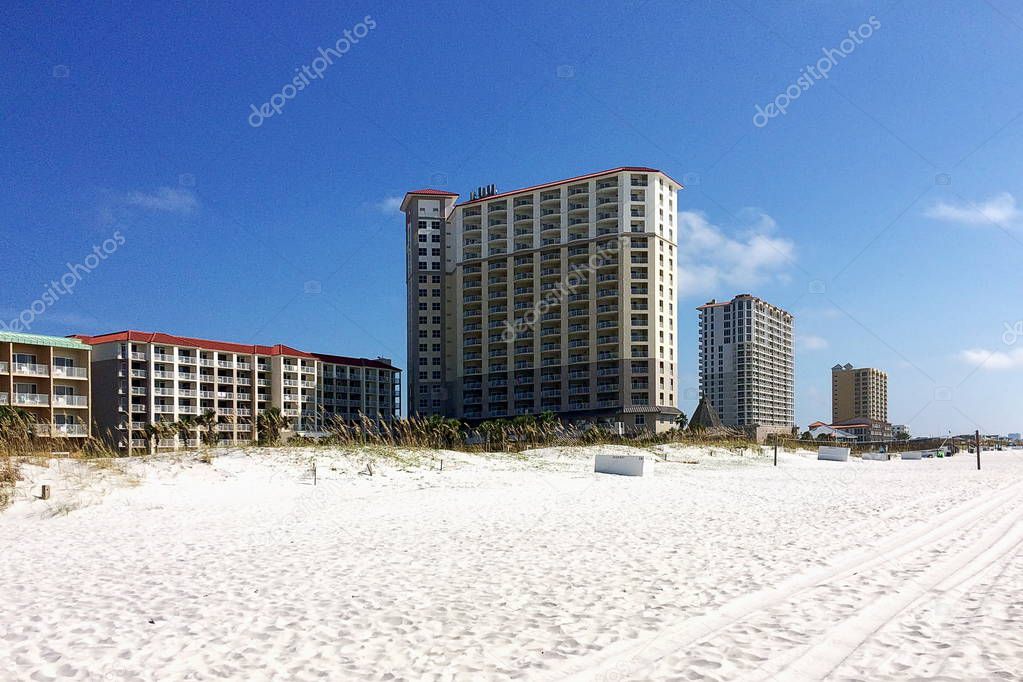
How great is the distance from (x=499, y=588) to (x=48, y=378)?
6387 cm

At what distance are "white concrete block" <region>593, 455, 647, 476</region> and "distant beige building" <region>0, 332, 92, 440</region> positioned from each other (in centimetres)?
4721

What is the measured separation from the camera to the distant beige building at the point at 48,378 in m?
54.3

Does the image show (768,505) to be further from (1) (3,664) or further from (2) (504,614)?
(1) (3,664)

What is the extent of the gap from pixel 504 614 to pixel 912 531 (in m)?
8.26

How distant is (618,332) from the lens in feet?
254

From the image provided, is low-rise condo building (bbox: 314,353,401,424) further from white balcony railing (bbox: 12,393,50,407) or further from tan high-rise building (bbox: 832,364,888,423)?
tan high-rise building (bbox: 832,364,888,423)

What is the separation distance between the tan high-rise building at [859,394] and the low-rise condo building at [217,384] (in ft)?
500

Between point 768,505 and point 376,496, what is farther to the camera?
point 376,496

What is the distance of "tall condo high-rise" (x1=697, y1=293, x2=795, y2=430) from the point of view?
157750 mm

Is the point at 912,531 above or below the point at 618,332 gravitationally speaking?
below

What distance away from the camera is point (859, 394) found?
192875mm

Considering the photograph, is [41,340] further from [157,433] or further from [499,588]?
[499,588]

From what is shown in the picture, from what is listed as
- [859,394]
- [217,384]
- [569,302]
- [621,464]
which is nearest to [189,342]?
[217,384]

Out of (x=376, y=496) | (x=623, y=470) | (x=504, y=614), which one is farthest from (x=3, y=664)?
(x=623, y=470)
